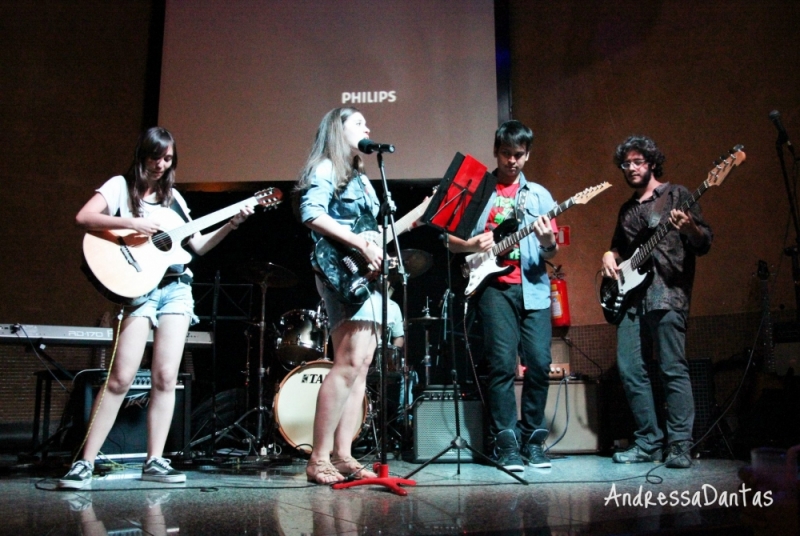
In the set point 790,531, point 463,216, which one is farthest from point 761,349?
point 790,531

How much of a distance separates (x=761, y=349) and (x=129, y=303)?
4.03m

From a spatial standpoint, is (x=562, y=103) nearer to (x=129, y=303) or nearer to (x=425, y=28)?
(x=425, y=28)

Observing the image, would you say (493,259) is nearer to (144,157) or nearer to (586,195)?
(586,195)

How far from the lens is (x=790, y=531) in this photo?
1740 millimetres

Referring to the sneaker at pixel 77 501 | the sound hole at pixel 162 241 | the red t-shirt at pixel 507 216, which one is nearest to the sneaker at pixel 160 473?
the sneaker at pixel 77 501

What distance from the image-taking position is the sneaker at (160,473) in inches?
119

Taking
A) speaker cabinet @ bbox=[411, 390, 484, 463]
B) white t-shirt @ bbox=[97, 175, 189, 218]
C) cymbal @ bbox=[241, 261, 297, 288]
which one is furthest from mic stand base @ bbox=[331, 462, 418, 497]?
cymbal @ bbox=[241, 261, 297, 288]

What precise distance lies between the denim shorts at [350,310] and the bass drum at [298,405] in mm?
1785

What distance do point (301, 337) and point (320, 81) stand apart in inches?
92.9

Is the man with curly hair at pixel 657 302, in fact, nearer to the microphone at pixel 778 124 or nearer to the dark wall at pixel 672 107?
the microphone at pixel 778 124

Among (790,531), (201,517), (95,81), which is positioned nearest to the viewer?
(790,531)

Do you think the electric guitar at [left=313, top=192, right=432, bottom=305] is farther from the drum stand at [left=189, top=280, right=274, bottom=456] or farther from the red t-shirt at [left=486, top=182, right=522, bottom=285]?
the drum stand at [left=189, top=280, right=274, bottom=456]

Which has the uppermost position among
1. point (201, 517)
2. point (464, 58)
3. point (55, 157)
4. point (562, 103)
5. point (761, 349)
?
point (464, 58)

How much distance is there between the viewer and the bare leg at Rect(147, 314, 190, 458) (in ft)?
10.4
